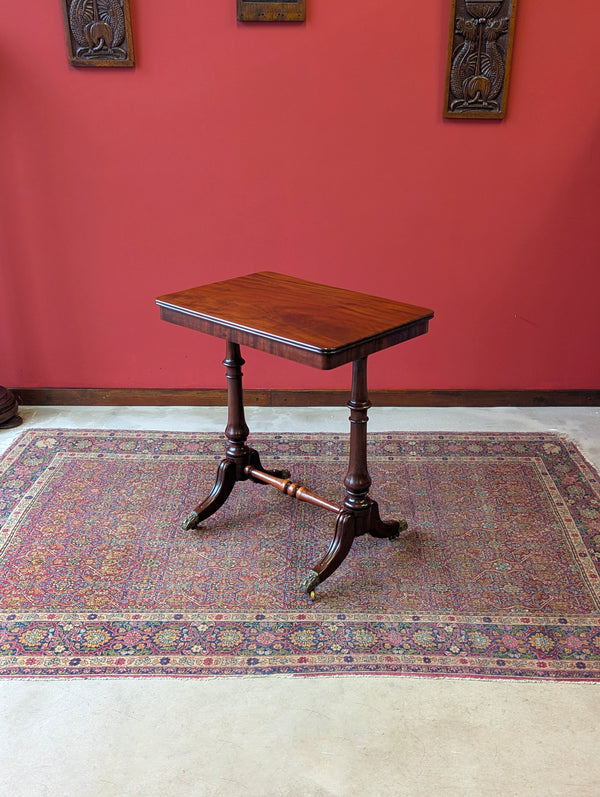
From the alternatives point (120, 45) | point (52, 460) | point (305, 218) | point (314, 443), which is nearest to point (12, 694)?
point (52, 460)

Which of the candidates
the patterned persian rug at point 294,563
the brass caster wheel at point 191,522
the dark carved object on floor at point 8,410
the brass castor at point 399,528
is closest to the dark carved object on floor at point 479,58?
the patterned persian rug at point 294,563

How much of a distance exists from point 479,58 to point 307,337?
2.03m

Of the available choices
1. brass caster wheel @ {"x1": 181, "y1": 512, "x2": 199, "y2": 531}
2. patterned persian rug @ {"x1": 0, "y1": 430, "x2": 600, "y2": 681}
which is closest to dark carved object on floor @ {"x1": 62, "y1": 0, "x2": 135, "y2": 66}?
patterned persian rug @ {"x1": 0, "y1": 430, "x2": 600, "y2": 681}

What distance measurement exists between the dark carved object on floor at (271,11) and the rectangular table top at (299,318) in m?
1.41

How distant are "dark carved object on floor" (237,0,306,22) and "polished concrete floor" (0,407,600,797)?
111 inches

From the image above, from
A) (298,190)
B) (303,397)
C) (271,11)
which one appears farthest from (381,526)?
(271,11)

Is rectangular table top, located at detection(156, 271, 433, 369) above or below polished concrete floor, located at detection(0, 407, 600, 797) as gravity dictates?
above

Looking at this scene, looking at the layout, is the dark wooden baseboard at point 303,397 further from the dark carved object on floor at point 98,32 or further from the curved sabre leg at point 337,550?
the dark carved object on floor at point 98,32

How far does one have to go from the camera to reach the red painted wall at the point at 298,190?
11.4ft

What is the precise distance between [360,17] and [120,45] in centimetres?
111

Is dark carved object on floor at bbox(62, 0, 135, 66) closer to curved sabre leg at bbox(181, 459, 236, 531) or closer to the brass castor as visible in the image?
curved sabre leg at bbox(181, 459, 236, 531)

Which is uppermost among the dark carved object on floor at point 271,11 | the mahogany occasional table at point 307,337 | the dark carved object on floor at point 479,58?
the dark carved object on floor at point 271,11

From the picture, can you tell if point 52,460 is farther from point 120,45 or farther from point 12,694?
point 120,45

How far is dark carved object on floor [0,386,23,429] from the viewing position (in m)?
3.78
